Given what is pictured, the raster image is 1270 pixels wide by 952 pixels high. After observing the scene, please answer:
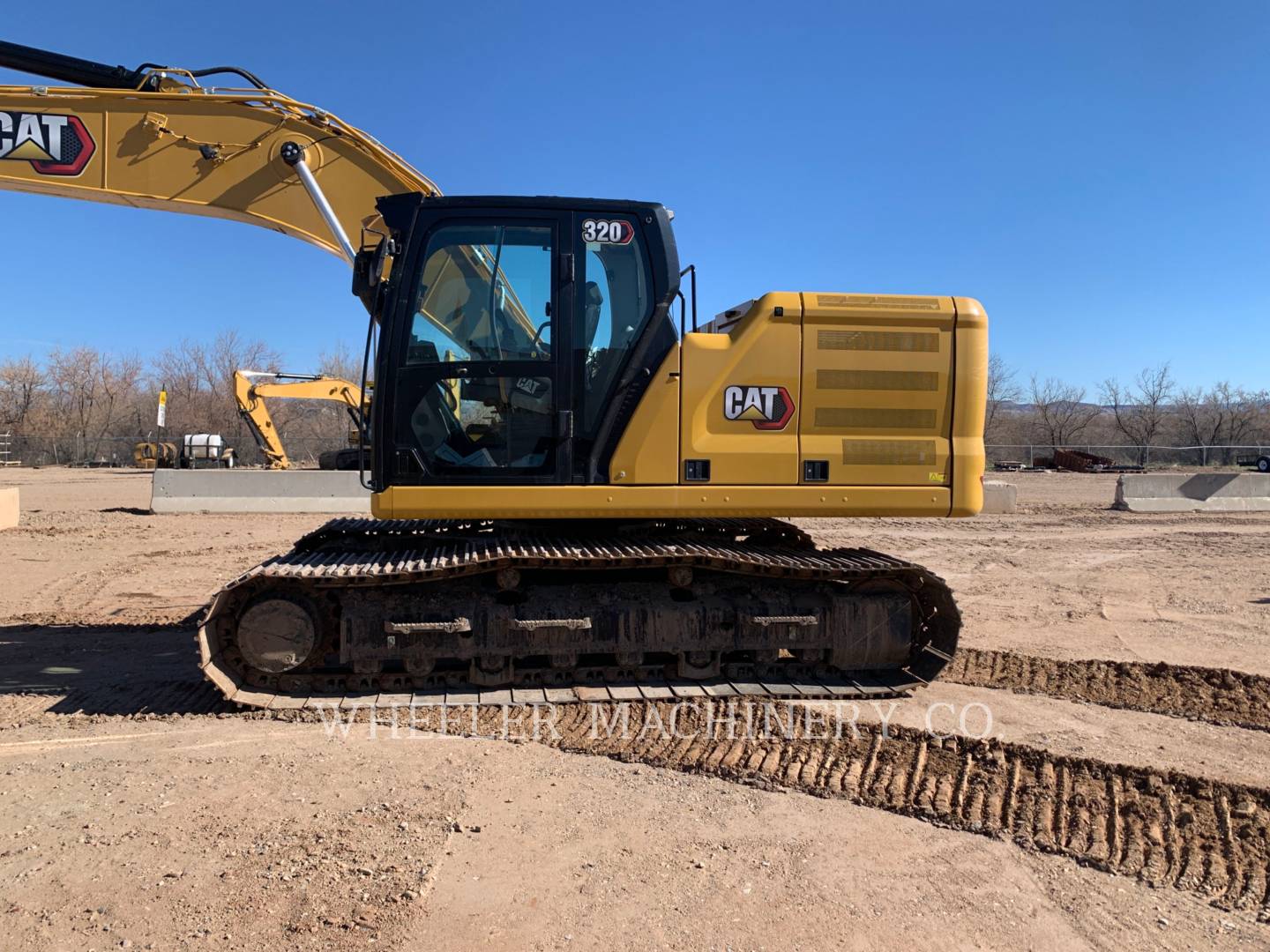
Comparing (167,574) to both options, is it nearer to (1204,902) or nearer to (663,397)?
(663,397)

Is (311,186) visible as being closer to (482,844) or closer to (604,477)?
(604,477)

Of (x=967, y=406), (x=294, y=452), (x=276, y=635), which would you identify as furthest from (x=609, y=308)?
(x=294, y=452)

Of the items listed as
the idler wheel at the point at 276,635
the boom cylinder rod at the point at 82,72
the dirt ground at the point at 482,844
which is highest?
the boom cylinder rod at the point at 82,72

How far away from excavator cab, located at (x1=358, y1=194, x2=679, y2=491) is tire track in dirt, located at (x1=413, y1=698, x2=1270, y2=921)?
1430 millimetres

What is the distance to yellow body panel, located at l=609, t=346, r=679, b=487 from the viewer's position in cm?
487

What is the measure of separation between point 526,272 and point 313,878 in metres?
3.24

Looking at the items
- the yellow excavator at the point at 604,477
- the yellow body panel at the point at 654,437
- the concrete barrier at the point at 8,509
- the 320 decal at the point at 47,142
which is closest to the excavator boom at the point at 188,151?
the 320 decal at the point at 47,142

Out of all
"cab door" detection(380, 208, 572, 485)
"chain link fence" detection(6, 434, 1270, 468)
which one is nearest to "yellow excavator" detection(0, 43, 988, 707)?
"cab door" detection(380, 208, 572, 485)

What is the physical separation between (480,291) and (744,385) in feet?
5.40

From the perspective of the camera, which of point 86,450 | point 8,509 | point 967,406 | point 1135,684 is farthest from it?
point 86,450

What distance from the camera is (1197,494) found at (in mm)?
17547

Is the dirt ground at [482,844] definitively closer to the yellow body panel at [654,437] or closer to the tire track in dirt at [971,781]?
the tire track in dirt at [971,781]

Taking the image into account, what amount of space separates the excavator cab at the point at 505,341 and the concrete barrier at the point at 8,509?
11.7 metres

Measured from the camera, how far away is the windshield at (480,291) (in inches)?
188
